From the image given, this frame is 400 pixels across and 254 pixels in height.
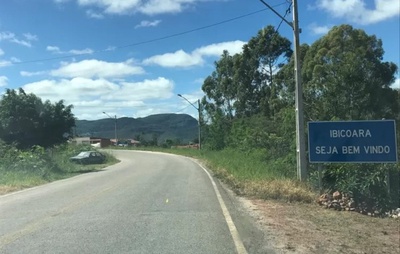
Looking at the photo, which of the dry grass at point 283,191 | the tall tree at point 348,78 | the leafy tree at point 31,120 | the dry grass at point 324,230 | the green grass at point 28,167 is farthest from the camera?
the leafy tree at point 31,120

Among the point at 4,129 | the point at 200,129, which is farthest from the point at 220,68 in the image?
the point at 4,129

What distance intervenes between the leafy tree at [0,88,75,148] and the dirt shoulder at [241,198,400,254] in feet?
78.6

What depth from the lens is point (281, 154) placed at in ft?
79.5

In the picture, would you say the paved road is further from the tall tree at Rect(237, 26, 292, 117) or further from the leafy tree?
the tall tree at Rect(237, 26, 292, 117)

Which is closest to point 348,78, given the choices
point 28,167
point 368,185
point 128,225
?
point 368,185

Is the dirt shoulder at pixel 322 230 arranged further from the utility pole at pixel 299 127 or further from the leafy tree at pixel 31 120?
the leafy tree at pixel 31 120

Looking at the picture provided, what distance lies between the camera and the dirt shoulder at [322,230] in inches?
303

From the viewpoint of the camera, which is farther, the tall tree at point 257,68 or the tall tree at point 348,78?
the tall tree at point 257,68

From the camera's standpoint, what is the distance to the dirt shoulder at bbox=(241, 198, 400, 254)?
303 inches

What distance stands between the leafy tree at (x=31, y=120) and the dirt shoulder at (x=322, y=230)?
78.6ft

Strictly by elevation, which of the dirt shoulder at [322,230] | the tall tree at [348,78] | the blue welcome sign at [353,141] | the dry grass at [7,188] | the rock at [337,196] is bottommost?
the dry grass at [7,188]

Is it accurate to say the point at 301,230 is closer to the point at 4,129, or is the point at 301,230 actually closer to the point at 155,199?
the point at 155,199

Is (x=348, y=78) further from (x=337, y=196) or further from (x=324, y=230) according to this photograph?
(x=324, y=230)

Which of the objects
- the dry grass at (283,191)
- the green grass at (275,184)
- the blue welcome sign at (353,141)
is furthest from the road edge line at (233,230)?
the blue welcome sign at (353,141)
